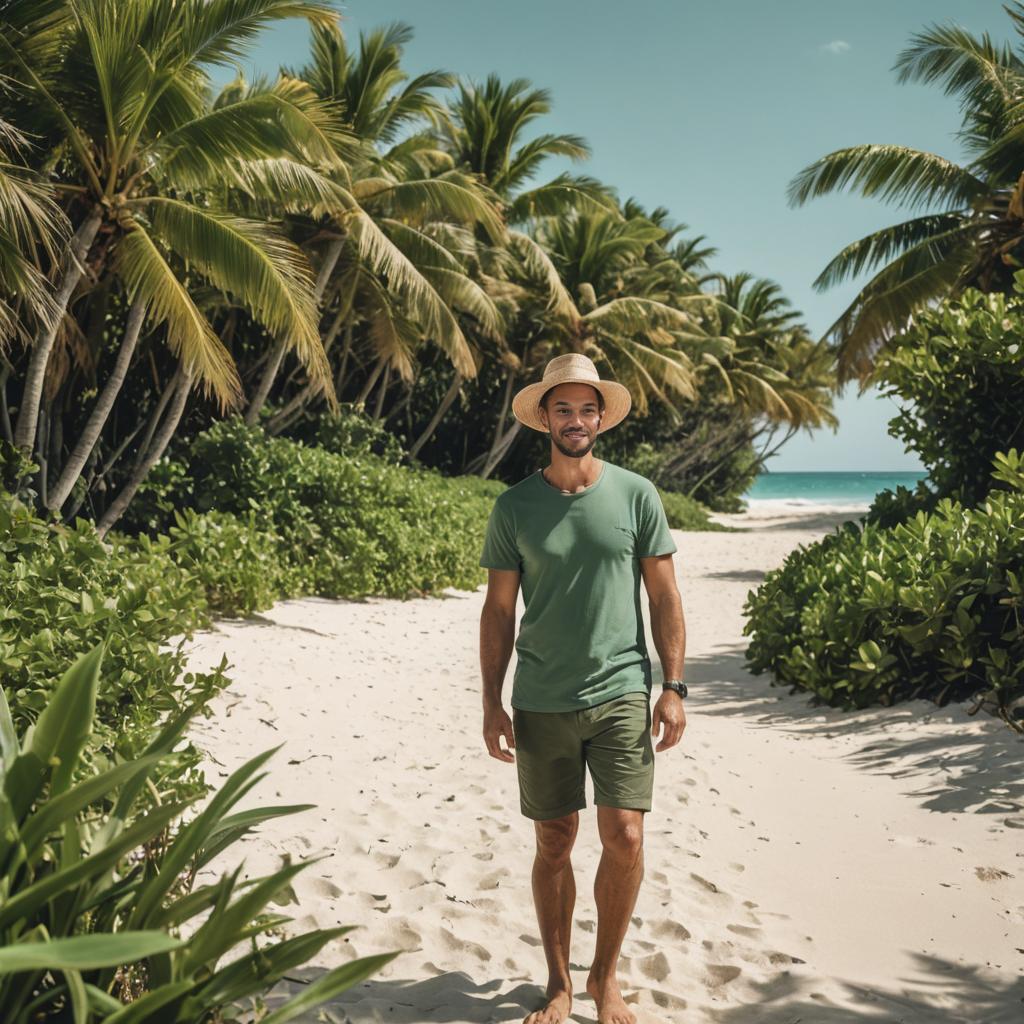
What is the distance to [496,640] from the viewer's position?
2.89 meters

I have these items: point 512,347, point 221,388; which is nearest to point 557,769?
point 221,388

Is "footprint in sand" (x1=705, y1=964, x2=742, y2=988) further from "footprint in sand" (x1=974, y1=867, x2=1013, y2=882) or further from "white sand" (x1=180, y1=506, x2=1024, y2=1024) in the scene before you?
"footprint in sand" (x1=974, y1=867, x2=1013, y2=882)

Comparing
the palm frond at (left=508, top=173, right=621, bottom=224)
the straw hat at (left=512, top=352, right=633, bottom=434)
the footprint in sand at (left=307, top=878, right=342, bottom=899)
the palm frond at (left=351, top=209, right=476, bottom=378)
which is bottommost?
the footprint in sand at (left=307, top=878, right=342, bottom=899)

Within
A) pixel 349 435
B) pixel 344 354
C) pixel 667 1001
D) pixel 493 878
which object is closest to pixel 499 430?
pixel 344 354

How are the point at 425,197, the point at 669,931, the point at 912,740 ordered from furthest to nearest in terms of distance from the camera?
the point at 425,197
the point at 912,740
the point at 669,931

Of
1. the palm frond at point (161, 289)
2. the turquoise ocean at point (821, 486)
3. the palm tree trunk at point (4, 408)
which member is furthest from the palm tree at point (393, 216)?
the turquoise ocean at point (821, 486)

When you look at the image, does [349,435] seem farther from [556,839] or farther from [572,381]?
[556,839]

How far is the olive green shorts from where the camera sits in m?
2.69

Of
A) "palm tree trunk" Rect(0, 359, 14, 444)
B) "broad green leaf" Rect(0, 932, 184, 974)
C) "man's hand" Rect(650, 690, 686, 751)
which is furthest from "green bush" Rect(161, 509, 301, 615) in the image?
"broad green leaf" Rect(0, 932, 184, 974)

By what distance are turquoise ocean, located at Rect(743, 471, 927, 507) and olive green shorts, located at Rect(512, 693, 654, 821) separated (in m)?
91.5

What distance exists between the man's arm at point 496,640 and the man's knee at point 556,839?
22 cm

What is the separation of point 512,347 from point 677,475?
19.6 metres

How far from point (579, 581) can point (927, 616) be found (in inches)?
154

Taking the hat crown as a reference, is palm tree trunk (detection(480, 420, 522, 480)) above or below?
above
